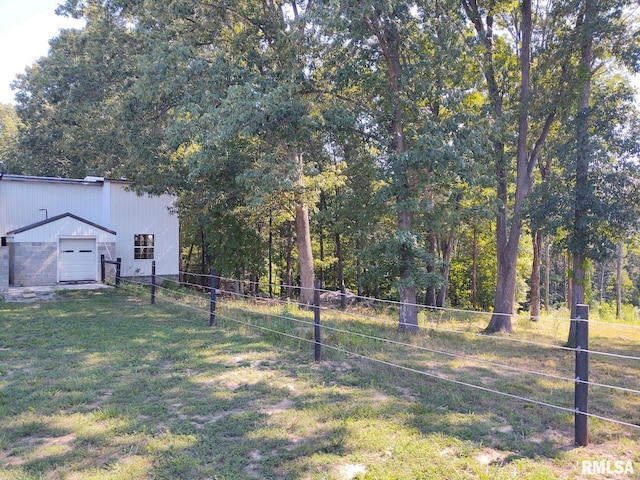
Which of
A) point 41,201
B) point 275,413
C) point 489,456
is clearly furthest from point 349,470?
point 41,201

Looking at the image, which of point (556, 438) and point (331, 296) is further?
point (331, 296)

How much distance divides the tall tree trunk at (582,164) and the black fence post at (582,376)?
21.5 ft

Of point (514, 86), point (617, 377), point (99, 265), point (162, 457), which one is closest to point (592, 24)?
point (514, 86)

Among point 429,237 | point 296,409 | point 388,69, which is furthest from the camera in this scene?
point 429,237

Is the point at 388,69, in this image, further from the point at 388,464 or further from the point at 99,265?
the point at 99,265

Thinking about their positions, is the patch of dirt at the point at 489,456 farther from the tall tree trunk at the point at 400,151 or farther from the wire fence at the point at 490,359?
the tall tree trunk at the point at 400,151

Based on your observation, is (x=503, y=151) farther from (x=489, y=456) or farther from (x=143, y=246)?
(x=143, y=246)

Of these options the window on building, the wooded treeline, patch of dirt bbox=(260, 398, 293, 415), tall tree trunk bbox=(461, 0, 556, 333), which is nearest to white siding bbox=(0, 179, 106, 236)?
the window on building

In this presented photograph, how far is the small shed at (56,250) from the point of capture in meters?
16.1

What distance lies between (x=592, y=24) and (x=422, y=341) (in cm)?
777

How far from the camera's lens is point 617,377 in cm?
705

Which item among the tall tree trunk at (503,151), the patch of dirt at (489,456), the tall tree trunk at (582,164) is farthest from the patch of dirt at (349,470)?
the tall tree trunk at (503,151)

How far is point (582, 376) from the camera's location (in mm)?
3715

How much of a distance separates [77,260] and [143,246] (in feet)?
9.77
